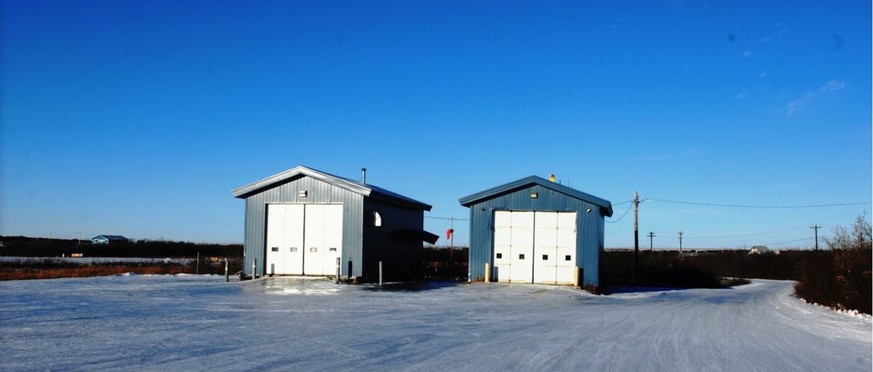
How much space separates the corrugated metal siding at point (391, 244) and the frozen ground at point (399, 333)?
5.26 metres

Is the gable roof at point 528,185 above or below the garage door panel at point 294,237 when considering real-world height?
above

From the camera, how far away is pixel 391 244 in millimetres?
27469

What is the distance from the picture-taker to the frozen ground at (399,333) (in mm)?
9078

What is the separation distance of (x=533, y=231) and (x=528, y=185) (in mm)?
1701

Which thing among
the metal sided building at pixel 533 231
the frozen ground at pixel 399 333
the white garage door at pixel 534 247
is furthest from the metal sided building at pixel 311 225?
the frozen ground at pixel 399 333

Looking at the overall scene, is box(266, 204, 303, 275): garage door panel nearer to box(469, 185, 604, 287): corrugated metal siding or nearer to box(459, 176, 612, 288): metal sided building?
box(459, 176, 612, 288): metal sided building

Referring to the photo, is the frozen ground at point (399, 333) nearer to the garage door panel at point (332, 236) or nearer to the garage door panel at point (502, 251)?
the garage door panel at point (332, 236)

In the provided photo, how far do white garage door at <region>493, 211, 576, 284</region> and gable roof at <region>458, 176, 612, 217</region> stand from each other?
2.40ft

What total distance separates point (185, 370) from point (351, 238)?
53.3ft

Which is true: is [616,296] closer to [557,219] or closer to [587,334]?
[557,219]

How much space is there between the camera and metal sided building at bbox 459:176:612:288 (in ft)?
82.0

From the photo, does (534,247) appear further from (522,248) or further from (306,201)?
(306,201)

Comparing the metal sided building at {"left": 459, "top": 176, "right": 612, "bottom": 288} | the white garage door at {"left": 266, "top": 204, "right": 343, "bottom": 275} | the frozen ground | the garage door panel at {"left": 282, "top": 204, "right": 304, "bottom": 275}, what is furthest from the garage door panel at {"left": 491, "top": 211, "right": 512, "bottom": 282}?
the garage door panel at {"left": 282, "top": 204, "right": 304, "bottom": 275}

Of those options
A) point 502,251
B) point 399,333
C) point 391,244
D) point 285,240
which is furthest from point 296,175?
point 399,333
